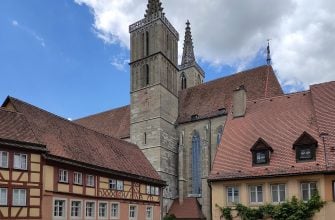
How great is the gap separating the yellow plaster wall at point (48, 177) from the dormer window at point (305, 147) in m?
14.2

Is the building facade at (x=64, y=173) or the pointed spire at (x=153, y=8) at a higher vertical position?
the pointed spire at (x=153, y=8)

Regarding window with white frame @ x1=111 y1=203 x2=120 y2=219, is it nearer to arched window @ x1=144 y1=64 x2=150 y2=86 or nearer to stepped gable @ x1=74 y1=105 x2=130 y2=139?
stepped gable @ x1=74 y1=105 x2=130 y2=139

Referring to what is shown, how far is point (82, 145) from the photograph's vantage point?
31.1 meters

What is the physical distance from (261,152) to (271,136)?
5.33ft

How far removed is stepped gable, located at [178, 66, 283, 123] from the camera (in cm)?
4794

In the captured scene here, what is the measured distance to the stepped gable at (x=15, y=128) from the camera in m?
24.6

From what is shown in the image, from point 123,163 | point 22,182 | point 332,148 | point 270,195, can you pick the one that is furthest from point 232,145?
point 22,182

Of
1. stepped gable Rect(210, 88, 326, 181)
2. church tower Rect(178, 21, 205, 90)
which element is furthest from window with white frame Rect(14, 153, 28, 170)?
church tower Rect(178, 21, 205, 90)

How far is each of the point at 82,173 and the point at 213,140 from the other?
844 inches

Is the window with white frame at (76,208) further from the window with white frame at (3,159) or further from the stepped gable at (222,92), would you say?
the stepped gable at (222,92)

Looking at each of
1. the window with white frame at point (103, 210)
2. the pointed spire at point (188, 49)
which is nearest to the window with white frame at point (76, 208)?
the window with white frame at point (103, 210)

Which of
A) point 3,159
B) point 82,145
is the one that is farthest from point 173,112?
point 3,159

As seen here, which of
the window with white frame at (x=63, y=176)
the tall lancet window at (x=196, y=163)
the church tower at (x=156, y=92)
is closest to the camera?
the window with white frame at (x=63, y=176)

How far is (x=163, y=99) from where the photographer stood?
5056cm
